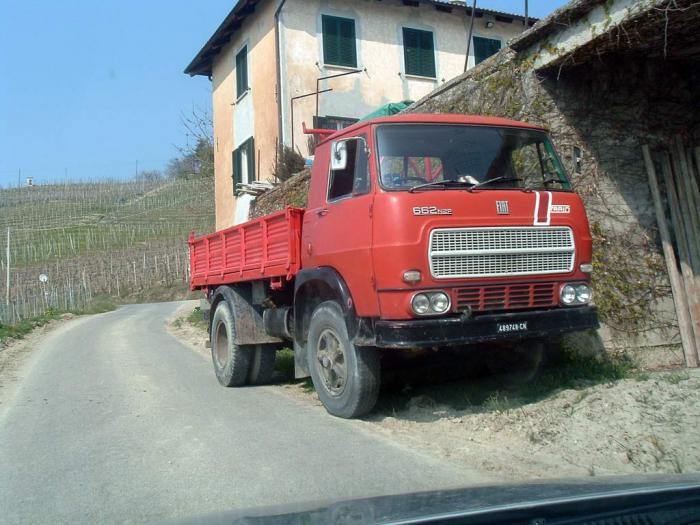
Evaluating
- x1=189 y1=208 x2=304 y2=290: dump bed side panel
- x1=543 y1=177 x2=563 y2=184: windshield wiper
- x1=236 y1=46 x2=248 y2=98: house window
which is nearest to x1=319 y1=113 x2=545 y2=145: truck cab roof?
x1=543 y1=177 x2=563 y2=184: windshield wiper

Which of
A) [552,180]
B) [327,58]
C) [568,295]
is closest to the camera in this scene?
[568,295]

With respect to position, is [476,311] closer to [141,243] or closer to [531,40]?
Answer: [531,40]

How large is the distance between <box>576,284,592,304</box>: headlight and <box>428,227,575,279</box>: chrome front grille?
0.72 ft

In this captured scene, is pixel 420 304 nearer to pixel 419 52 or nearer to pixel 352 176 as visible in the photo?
pixel 352 176

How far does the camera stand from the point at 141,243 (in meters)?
52.4

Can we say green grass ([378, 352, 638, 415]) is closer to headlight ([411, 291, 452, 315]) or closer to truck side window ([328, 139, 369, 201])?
Result: headlight ([411, 291, 452, 315])

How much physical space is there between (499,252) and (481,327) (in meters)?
0.67

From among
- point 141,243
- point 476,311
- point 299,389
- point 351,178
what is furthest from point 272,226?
point 141,243

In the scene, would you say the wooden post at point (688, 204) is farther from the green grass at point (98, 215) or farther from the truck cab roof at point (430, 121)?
the green grass at point (98, 215)

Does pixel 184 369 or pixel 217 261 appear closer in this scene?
pixel 217 261

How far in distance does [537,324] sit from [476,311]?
0.58 m

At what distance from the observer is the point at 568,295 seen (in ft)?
19.8

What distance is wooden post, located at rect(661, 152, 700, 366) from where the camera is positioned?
7922 millimetres

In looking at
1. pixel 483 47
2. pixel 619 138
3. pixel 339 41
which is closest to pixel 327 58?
pixel 339 41
